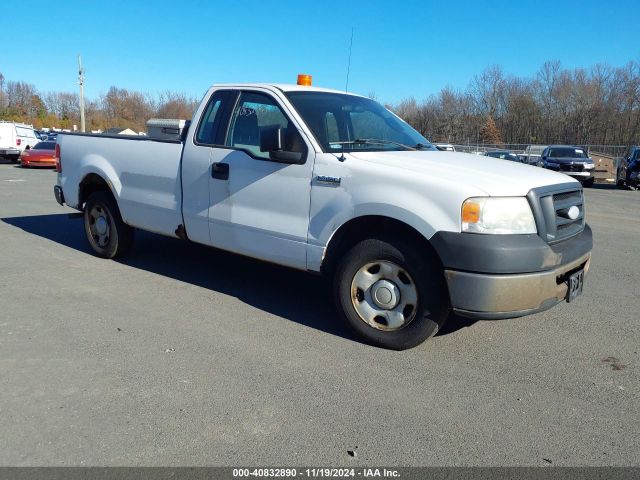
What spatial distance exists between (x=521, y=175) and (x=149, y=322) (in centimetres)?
318

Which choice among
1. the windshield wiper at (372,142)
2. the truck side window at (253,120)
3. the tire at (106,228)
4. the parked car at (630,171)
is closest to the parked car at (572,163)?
the parked car at (630,171)

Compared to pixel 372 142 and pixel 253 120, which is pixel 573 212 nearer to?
pixel 372 142

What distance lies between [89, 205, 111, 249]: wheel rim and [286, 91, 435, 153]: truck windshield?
3.07m

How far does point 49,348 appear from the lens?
3953 mm

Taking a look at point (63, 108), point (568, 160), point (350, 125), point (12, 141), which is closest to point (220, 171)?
point (350, 125)

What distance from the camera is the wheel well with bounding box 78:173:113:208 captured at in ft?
21.1

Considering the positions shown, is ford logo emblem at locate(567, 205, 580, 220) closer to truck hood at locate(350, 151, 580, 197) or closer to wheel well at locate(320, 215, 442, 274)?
truck hood at locate(350, 151, 580, 197)

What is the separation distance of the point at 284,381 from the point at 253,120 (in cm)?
246

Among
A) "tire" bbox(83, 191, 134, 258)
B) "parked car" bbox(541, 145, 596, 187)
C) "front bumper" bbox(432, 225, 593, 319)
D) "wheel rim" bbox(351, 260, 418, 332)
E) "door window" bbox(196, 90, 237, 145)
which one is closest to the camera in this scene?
"front bumper" bbox(432, 225, 593, 319)

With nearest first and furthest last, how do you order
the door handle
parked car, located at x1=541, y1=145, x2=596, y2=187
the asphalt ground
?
the asphalt ground
the door handle
parked car, located at x1=541, y1=145, x2=596, y2=187

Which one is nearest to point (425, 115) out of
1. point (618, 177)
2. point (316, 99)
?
point (618, 177)

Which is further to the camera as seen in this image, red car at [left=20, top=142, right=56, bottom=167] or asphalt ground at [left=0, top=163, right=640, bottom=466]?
red car at [left=20, top=142, right=56, bottom=167]

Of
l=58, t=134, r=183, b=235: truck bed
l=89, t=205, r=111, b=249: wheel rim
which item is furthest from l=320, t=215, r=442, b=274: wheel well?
l=89, t=205, r=111, b=249: wheel rim

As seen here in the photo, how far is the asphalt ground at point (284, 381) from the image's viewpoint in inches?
110
